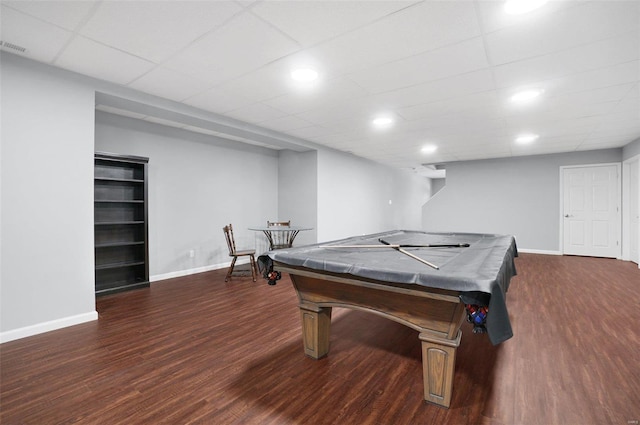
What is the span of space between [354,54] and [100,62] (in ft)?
7.31

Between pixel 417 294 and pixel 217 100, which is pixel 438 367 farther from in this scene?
pixel 217 100

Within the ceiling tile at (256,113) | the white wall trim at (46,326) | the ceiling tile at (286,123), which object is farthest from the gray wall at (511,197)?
the white wall trim at (46,326)

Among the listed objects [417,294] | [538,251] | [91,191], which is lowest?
[538,251]

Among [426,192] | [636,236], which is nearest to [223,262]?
[636,236]

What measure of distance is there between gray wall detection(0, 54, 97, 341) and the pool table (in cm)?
207

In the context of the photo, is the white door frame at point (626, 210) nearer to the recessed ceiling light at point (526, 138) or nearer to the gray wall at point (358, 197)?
the recessed ceiling light at point (526, 138)

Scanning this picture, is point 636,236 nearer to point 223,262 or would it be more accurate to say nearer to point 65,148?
point 223,262

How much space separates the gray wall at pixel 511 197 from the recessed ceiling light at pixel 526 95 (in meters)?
4.65

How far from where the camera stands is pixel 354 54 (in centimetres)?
242

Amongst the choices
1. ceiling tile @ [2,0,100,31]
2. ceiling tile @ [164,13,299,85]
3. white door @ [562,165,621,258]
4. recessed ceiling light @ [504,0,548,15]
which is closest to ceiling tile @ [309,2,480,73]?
recessed ceiling light @ [504,0,548,15]

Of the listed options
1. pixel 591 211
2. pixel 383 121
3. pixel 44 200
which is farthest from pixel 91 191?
pixel 591 211

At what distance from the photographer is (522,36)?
2.14 m

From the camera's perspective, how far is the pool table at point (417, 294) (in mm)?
1371

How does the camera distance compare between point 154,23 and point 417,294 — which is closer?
point 417,294
